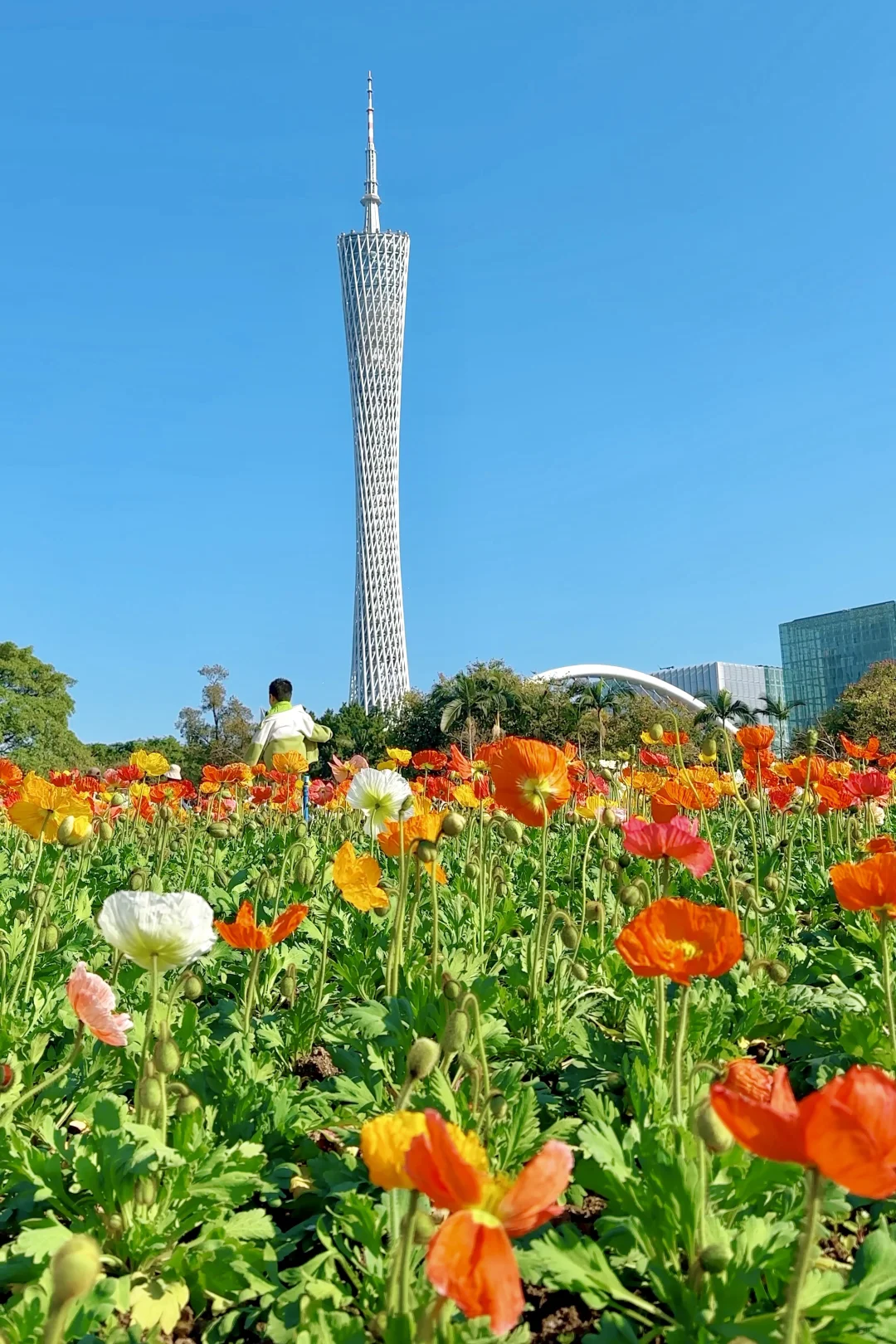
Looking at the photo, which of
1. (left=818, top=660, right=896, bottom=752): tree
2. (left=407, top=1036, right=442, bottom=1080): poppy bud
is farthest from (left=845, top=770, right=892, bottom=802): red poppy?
(left=818, top=660, right=896, bottom=752): tree

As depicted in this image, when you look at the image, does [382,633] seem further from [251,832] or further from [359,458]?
[251,832]

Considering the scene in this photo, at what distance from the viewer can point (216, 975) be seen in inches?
102

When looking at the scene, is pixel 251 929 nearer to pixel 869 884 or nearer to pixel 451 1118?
pixel 451 1118

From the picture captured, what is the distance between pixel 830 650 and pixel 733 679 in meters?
12.5

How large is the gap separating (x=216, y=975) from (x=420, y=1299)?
1.56m

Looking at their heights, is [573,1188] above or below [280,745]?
below

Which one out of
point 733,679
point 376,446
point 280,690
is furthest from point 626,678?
point 280,690

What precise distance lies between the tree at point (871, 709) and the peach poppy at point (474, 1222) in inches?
842

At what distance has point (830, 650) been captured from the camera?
64.4 metres

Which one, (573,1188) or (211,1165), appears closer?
(211,1165)

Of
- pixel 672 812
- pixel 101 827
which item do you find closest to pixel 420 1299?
pixel 672 812

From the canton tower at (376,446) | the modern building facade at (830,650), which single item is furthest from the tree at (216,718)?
the modern building facade at (830,650)

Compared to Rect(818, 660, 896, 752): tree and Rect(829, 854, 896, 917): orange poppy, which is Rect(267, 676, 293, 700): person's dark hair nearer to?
Rect(829, 854, 896, 917): orange poppy

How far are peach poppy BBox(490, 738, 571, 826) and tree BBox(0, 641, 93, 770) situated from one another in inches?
1083
